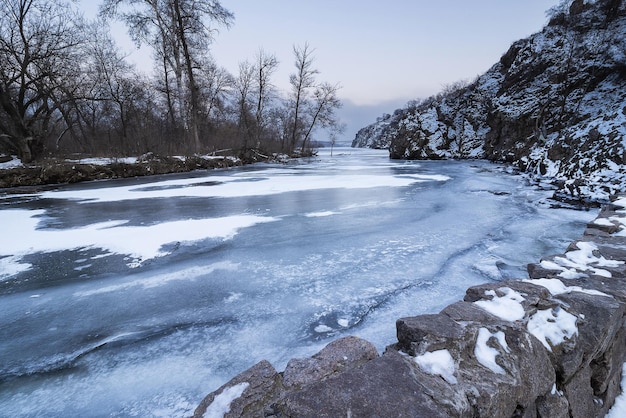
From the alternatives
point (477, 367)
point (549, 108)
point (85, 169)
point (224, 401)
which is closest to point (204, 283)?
point (224, 401)

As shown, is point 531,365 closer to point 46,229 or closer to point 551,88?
point 46,229

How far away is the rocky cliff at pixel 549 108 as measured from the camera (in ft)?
39.4

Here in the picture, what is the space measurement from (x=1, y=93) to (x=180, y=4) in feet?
29.0

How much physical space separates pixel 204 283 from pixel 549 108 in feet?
90.4

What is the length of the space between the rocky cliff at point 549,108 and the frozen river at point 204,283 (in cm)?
726

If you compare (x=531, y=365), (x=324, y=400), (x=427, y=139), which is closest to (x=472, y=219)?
(x=531, y=365)

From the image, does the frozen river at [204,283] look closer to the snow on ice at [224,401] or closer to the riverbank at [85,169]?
the snow on ice at [224,401]

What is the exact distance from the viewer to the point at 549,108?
22391mm

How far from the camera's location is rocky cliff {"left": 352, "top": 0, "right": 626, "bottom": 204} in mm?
12018

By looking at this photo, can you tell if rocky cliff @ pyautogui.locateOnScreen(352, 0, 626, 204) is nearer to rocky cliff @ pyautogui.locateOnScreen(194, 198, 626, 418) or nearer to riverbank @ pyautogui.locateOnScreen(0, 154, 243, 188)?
rocky cliff @ pyautogui.locateOnScreen(194, 198, 626, 418)

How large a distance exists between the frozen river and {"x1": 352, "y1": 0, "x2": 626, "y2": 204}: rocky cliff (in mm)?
7260

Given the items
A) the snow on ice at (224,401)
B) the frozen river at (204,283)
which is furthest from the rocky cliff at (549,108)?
the snow on ice at (224,401)

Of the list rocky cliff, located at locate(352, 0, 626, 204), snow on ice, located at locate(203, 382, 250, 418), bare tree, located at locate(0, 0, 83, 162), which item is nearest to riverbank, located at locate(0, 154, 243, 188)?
bare tree, located at locate(0, 0, 83, 162)

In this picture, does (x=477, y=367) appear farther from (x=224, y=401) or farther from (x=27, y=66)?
(x=27, y=66)
